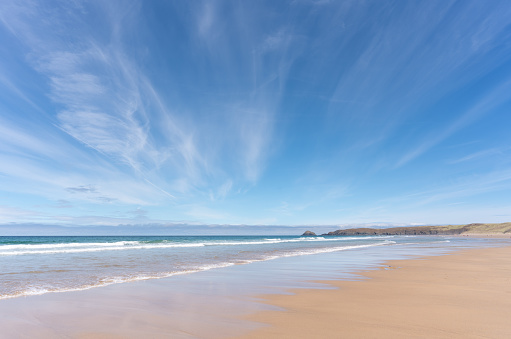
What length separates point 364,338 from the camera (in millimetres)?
4438

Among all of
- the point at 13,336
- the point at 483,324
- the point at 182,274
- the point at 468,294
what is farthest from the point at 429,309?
the point at 182,274

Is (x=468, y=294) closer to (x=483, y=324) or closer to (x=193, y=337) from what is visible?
(x=483, y=324)

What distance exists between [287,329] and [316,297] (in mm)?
2756

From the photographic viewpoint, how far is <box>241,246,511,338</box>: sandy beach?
4.70 meters

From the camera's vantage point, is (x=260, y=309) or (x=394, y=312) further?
(x=260, y=309)

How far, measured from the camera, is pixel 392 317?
5527 mm

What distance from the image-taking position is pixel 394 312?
5871mm

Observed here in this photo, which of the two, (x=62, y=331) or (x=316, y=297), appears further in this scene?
(x=316, y=297)

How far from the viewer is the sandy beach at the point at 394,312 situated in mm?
4699

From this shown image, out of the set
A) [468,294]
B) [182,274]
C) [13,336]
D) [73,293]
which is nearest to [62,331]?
[13,336]

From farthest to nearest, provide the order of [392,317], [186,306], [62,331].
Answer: [186,306]
[392,317]
[62,331]

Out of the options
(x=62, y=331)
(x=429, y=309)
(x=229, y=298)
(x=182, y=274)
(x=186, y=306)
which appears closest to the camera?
(x=62, y=331)

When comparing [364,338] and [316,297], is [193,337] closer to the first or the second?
[364,338]

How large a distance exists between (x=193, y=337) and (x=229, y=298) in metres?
2.97
